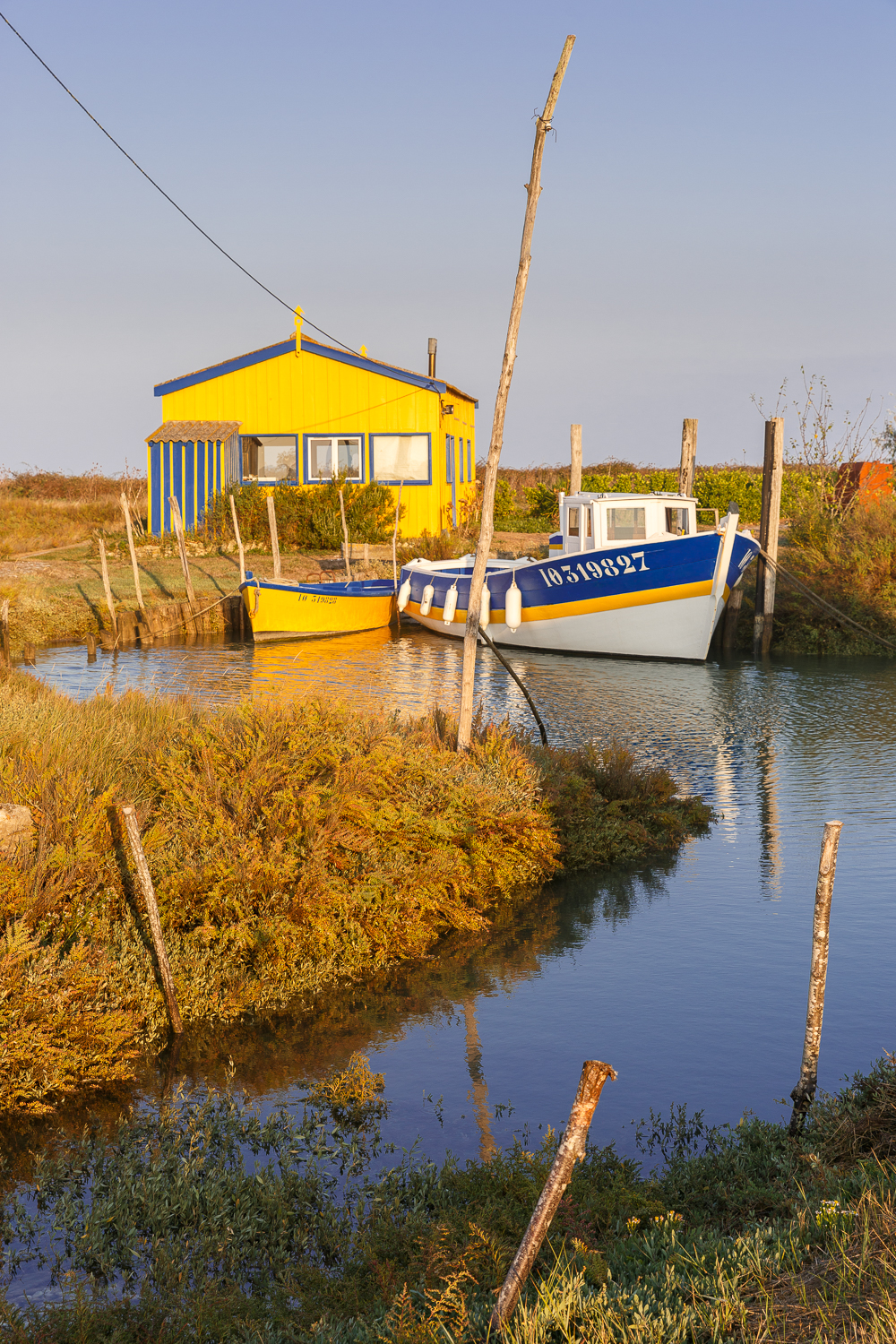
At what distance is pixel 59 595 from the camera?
27.8 metres

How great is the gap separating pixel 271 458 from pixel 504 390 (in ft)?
85.9

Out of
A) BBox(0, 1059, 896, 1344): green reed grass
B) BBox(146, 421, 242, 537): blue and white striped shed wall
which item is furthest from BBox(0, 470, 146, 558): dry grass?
BBox(0, 1059, 896, 1344): green reed grass

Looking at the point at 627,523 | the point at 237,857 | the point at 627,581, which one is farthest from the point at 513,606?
the point at 237,857

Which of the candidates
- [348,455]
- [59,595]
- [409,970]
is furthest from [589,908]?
[348,455]

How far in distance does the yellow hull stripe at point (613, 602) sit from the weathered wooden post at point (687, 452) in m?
3.66

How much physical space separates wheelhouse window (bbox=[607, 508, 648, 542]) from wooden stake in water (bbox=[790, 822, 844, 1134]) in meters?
18.7

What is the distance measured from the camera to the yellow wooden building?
116ft

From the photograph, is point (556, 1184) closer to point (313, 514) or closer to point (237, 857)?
point (237, 857)

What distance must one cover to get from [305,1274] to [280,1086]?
2024 millimetres

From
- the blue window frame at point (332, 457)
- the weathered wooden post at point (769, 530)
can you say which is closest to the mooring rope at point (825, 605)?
the weathered wooden post at point (769, 530)

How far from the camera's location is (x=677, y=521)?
2436cm

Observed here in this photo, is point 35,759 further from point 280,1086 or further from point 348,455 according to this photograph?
point 348,455

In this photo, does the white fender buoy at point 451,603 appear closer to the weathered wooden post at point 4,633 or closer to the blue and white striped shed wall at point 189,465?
the weathered wooden post at point 4,633

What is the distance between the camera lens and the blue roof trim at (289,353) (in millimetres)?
35094
